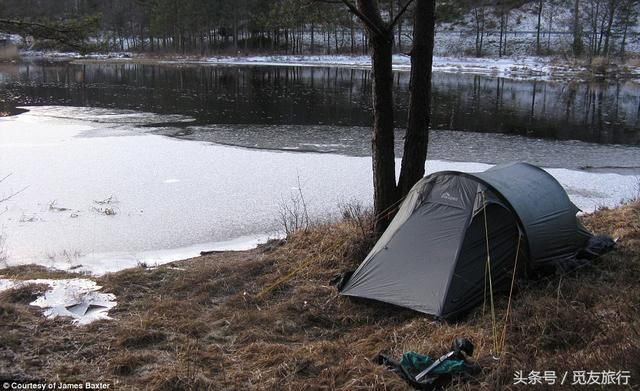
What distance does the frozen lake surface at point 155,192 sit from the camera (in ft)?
26.7

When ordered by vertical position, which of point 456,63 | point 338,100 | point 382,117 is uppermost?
point 456,63

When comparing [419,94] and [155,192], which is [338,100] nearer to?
[155,192]

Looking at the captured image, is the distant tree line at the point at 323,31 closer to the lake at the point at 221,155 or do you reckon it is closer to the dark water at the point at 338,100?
the dark water at the point at 338,100

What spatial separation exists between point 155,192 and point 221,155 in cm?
343

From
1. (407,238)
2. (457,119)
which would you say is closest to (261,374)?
(407,238)

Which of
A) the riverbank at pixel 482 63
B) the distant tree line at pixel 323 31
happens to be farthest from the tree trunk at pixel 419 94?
the distant tree line at pixel 323 31

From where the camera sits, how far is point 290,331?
198 inches

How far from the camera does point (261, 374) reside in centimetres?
406

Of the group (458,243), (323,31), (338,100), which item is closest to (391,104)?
(458,243)

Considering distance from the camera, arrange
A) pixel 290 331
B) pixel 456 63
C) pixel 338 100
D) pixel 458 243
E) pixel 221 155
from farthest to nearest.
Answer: pixel 456 63 < pixel 338 100 < pixel 221 155 < pixel 458 243 < pixel 290 331

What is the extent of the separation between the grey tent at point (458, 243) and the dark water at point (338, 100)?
939cm

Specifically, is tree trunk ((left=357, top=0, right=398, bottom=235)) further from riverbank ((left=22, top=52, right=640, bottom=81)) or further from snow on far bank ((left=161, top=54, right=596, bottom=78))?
riverbank ((left=22, top=52, right=640, bottom=81))

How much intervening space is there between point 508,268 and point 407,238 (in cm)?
96

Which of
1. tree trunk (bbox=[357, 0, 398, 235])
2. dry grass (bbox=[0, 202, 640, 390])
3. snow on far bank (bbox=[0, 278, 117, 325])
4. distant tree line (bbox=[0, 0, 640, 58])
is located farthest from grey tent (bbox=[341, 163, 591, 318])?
distant tree line (bbox=[0, 0, 640, 58])
